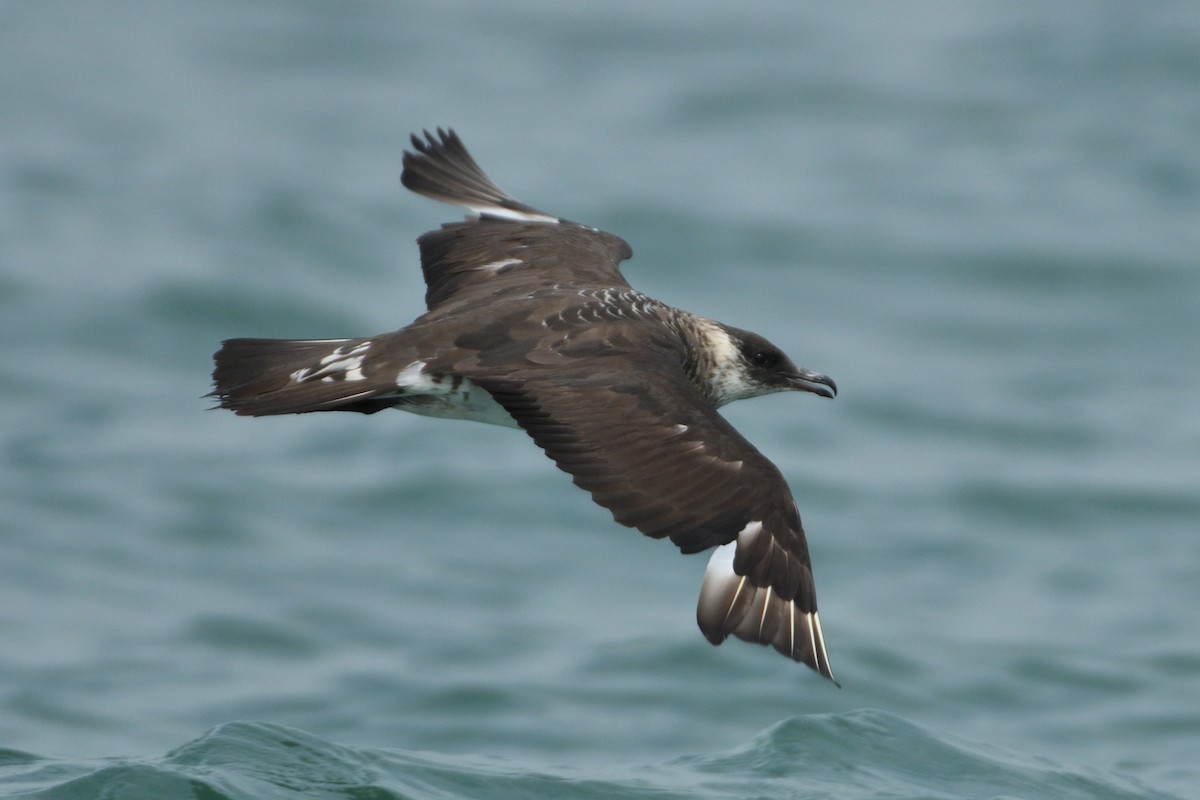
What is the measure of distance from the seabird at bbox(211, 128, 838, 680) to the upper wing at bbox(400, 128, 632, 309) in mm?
10

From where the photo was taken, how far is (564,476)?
1120cm

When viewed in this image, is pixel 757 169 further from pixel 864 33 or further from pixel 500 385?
pixel 500 385

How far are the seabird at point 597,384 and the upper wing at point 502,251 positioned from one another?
10 mm

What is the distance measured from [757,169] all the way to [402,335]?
8.51 meters

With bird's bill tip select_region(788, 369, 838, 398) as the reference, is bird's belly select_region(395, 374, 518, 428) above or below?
below

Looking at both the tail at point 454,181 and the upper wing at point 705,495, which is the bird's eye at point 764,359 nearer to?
the upper wing at point 705,495

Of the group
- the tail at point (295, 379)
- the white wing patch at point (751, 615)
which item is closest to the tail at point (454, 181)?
the tail at point (295, 379)

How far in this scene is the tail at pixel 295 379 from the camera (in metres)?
6.42

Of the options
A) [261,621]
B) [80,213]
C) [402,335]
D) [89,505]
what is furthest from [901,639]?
[80,213]

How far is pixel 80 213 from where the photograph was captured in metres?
13.7

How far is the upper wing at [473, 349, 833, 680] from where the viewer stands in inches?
223

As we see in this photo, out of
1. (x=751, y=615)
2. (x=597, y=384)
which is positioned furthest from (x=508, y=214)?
(x=751, y=615)

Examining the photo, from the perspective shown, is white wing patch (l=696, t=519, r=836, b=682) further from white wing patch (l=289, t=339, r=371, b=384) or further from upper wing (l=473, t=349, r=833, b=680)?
white wing patch (l=289, t=339, r=371, b=384)

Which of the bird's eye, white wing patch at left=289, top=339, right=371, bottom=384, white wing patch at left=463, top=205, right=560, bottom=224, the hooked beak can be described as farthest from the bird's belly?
white wing patch at left=463, top=205, right=560, bottom=224
